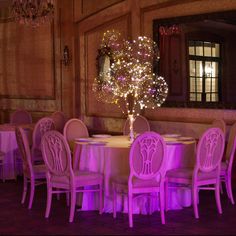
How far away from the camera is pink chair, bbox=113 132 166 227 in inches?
213

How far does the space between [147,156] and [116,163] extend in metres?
0.56

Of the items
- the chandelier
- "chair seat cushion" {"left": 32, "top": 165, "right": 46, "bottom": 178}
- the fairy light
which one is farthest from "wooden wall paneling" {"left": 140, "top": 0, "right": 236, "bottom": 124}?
"chair seat cushion" {"left": 32, "top": 165, "right": 46, "bottom": 178}

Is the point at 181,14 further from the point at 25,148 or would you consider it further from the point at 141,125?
the point at 25,148

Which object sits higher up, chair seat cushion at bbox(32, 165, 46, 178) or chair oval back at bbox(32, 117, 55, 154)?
chair oval back at bbox(32, 117, 55, 154)

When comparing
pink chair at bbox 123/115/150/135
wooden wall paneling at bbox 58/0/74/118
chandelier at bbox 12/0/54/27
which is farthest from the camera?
wooden wall paneling at bbox 58/0/74/118

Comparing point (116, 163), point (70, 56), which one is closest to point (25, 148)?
point (116, 163)

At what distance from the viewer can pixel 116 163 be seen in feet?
19.4

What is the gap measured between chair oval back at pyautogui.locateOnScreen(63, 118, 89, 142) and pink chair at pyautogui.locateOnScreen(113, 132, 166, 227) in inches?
76.3

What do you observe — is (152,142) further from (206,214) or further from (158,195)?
(206,214)

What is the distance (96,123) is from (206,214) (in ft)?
13.2

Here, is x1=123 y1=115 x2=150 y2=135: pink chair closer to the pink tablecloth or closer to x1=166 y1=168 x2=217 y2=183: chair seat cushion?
the pink tablecloth

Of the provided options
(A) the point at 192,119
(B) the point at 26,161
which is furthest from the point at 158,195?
(A) the point at 192,119

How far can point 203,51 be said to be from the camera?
770cm

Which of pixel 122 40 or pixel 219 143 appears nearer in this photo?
pixel 219 143
